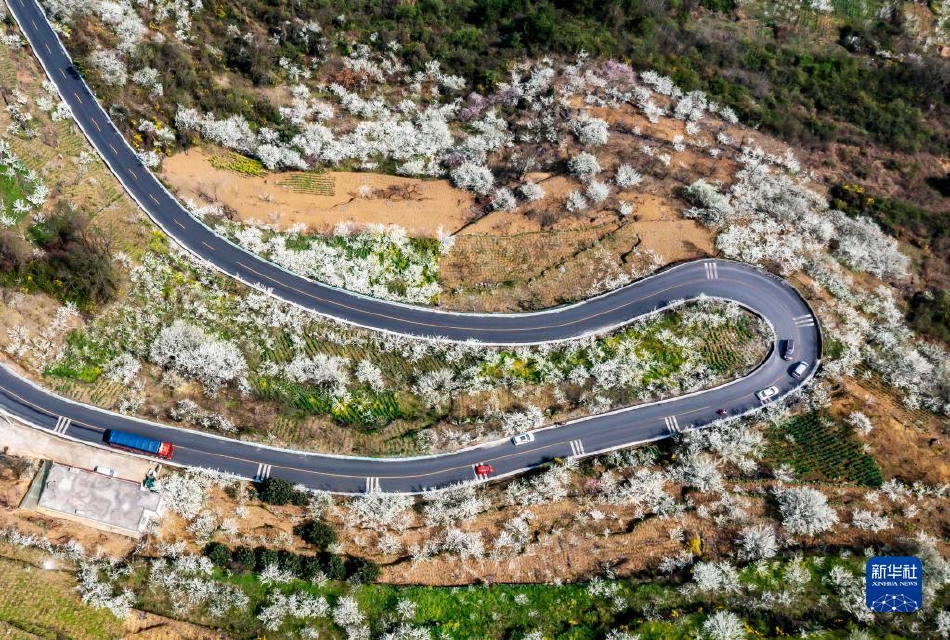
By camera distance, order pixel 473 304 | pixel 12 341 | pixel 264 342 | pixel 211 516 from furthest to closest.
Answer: pixel 473 304, pixel 264 342, pixel 12 341, pixel 211 516

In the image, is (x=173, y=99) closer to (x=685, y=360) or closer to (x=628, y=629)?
(x=685, y=360)

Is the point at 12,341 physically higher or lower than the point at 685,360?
lower

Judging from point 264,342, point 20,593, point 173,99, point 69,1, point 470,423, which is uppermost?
point 69,1

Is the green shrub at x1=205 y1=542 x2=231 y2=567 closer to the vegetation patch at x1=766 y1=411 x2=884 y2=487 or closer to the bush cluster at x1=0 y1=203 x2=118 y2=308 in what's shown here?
the bush cluster at x1=0 y1=203 x2=118 y2=308

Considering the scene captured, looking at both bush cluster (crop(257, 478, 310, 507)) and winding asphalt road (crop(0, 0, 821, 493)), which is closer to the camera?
bush cluster (crop(257, 478, 310, 507))

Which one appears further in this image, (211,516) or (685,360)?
(685,360)

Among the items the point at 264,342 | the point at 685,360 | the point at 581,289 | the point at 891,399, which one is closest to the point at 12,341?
the point at 264,342

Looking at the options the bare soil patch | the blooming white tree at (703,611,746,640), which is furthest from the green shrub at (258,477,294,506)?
the blooming white tree at (703,611,746,640)
